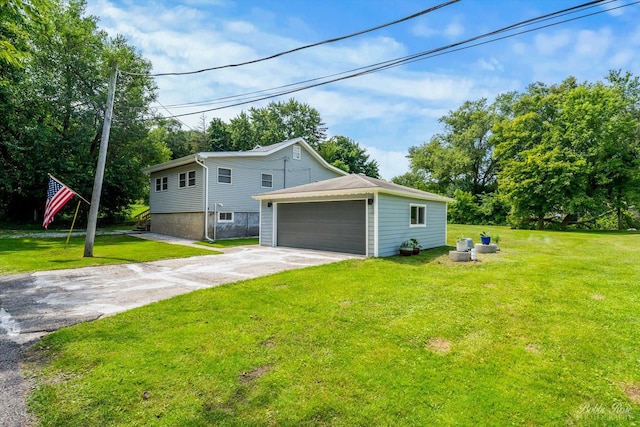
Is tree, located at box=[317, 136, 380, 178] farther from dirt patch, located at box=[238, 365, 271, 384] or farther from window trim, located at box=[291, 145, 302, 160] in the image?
dirt patch, located at box=[238, 365, 271, 384]

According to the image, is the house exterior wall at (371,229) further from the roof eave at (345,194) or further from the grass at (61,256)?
the grass at (61,256)

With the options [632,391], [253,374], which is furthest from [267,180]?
[632,391]

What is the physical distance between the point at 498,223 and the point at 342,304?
25910 millimetres

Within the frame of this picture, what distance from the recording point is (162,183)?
65.0 feet

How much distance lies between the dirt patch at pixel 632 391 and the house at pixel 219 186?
15552 mm

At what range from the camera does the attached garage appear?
10906 mm

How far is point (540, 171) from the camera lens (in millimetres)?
21891

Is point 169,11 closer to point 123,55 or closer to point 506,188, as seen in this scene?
point 123,55

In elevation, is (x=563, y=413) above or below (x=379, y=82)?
below

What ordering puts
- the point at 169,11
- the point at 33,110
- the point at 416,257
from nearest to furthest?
the point at 169,11 → the point at 416,257 → the point at 33,110

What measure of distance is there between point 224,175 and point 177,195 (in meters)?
3.62

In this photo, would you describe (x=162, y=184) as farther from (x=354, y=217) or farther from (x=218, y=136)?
(x=218, y=136)

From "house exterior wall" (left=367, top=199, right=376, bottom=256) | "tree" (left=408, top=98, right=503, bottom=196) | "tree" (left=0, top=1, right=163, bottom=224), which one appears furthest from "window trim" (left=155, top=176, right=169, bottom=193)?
"tree" (left=408, top=98, right=503, bottom=196)

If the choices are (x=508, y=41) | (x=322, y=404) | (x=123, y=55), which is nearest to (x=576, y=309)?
(x=322, y=404)
